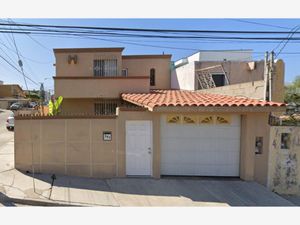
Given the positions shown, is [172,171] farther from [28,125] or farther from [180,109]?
[28,125]

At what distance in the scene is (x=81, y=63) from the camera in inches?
530

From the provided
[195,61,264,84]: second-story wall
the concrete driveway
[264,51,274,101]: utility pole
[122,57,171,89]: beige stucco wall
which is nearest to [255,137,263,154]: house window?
the concrete driveway

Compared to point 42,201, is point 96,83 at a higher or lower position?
higher

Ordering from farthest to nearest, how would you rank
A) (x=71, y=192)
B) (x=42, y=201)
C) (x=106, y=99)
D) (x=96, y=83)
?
(x=106, y=99)
(x=96, y=83)
(x=71, y=192)
(x=42, y=201)

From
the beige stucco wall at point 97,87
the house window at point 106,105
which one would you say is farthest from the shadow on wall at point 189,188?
the house window at point 106,105

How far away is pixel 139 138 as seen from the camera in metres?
8.02

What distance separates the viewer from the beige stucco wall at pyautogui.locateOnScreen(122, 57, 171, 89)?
15.3m

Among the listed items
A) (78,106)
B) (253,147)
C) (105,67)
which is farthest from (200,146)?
(78,106)

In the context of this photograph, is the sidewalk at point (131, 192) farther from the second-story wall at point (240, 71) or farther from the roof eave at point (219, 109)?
the second-story wall at point (240, 71)

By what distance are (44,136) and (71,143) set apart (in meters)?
0.93

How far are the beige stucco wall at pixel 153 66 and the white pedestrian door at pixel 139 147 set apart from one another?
304 inches

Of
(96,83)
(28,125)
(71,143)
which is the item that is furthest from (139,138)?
(96,83)

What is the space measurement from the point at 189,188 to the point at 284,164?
3.20 metres

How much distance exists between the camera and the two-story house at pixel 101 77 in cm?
1199
